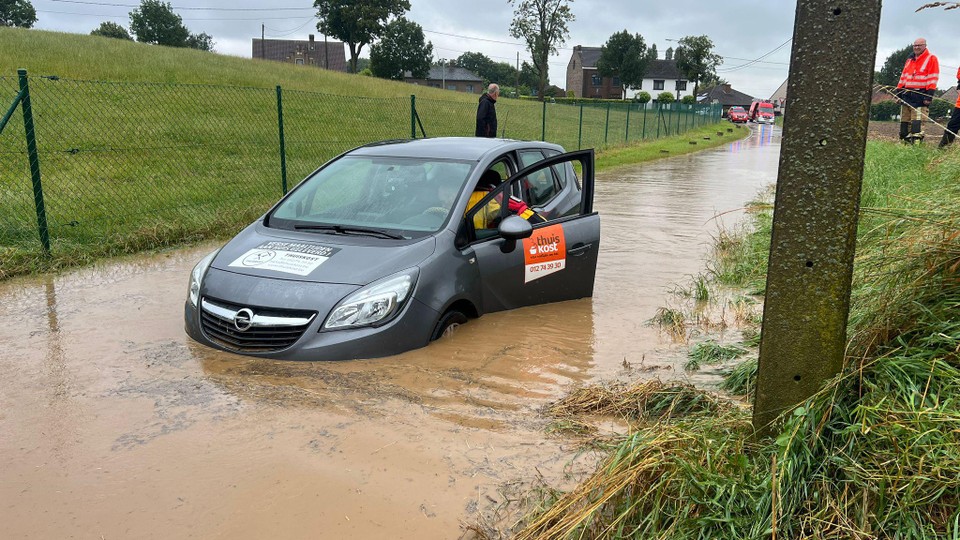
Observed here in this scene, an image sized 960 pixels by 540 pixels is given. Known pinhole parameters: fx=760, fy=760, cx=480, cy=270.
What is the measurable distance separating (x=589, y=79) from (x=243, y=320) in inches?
4307

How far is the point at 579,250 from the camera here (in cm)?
616

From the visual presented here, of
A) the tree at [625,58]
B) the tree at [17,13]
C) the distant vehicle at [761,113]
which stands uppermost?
the tree at [17,13]

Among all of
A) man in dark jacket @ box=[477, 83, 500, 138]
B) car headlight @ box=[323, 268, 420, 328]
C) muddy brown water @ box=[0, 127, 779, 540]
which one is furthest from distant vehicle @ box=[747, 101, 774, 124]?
car headlight @ box=[323, 268, 420, 328]

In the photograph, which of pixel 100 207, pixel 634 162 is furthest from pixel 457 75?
pixel 100 207

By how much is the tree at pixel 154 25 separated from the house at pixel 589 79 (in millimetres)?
→ 51581

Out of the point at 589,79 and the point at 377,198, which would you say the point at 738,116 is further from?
the point at 377,198

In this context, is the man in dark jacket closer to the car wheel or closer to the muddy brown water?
the muddy brown water

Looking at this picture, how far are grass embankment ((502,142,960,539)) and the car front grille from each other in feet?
7.21

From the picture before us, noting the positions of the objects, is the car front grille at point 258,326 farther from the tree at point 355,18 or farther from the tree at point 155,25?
the tree at point 155,25

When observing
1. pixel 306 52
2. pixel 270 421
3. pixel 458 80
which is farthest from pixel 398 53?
pixel 270 421

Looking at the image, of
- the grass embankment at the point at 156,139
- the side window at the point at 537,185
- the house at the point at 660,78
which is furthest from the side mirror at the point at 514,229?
the house at the point at 660,78

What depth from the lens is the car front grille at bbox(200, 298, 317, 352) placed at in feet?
14.9

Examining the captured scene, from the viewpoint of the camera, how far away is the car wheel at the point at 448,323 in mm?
4965

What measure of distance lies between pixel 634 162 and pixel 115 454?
63.1 feet
